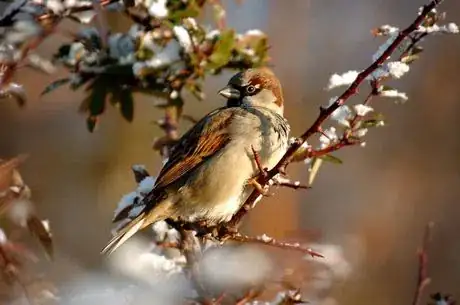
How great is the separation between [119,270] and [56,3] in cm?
63

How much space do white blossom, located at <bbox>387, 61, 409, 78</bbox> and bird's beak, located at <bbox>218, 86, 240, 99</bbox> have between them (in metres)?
0.86

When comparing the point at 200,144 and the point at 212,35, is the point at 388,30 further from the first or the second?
the point at 200,144

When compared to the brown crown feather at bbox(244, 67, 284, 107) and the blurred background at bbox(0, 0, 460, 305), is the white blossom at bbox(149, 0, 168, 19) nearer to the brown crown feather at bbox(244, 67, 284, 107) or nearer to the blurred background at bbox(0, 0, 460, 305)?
the brown crown feather at bbox(244, 67, 284, 107)

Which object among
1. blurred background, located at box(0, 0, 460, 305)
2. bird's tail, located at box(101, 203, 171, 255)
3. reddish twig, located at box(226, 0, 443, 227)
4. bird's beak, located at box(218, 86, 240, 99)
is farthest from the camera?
blurred background, located at box(0, 0, 460, 305)

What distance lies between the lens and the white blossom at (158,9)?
1.86 meters

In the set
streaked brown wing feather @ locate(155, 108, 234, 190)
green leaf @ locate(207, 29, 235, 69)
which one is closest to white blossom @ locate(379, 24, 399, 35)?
green leaf @ locate(207, 29, 235, 69)

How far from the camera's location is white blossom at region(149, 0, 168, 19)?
6.12 ft

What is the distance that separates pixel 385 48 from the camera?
4.67 ft

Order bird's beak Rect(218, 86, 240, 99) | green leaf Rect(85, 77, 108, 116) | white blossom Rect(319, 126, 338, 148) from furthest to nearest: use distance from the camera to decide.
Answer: bird's beak Rect(218, 86, 240, 99), green leaf Rect(85, 77, 108, 116), white blossom Rect(319, 126, 338, 148)

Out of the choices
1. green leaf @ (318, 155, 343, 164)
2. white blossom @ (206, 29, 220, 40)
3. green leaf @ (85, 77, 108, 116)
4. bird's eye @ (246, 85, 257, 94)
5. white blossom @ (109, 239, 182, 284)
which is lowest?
white blossom @ (109, 239, 182, 284)

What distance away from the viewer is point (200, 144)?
2.06 metres

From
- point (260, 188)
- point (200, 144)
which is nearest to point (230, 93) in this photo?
point (200, 144)

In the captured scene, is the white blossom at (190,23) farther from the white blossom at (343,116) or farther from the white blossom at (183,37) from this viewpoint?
the white blossom at (343,116)

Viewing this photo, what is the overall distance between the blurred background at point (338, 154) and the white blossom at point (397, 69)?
271cm
